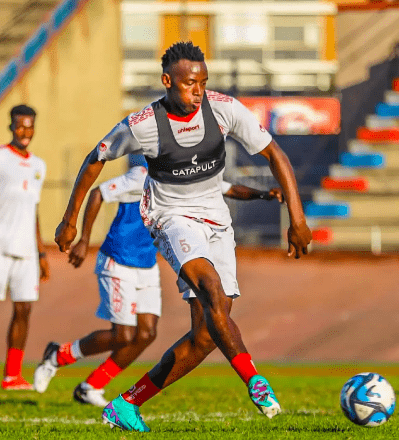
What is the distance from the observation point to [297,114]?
90.6ft

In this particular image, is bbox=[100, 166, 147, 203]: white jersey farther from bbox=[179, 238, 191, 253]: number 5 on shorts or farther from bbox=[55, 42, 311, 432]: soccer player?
bbox=[179, 238, 191, 253]: number 5 on shorts

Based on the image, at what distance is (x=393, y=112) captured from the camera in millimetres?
22469

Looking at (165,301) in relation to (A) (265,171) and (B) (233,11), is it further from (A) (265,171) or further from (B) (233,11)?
(B) (233,11)

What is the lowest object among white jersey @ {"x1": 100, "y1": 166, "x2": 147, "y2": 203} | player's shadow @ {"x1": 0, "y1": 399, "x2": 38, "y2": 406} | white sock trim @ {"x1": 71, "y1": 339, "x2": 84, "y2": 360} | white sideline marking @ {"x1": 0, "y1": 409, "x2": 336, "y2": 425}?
player's shadow @ {"x1": 0, "y1": 399, "x2": 38, "y2": 406}

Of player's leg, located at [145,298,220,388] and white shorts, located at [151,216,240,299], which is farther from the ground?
white shorts, located at [151,216,240,299]

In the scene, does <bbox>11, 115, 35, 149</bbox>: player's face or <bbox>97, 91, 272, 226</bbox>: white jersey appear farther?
<bbox>11, 115, 35, 149</bbox>: player's face

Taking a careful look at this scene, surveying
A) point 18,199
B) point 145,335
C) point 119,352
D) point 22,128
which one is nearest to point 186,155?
point 145,335

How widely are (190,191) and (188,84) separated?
0.65 m

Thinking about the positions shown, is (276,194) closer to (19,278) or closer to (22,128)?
(22,128)

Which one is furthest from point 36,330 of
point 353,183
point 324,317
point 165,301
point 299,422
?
point 353,183

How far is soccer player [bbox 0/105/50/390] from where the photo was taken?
9031 mm

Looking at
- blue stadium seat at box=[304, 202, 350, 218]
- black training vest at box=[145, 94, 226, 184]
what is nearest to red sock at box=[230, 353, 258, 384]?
black training vest at box=[145, 94, 226, 184]

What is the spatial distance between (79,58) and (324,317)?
44.3 ft

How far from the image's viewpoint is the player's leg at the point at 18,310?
355 inches
